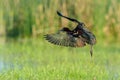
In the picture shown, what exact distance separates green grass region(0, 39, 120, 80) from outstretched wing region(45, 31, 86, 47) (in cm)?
49

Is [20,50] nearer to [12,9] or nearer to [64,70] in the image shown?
[12,9]

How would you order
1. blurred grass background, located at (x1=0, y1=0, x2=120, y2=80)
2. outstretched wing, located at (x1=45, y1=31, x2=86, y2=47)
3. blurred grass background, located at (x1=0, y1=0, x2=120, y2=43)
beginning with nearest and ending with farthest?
outstretched wing, located at (x1=45, y1=31, x2=86, y2=47)
blurred grass background, located at (x1=0, y1=0, x2=120, y2=80)
blurred grass background, located at (x1=0, y1=0, x2=120, y2=43)

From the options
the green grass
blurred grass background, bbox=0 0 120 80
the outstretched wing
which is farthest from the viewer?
blurred grass background, bbox=0 0 120 80

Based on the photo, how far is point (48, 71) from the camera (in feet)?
20.0

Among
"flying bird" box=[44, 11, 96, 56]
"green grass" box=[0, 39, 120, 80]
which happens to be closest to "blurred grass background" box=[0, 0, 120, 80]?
"green grass" box=[0, 39, 120, 80]

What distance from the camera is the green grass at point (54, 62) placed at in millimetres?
5973

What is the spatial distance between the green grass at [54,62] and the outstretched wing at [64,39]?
493 millimetres

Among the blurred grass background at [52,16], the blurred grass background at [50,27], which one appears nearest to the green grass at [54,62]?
the blurred grass background at [50,27]

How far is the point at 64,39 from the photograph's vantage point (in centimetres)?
557

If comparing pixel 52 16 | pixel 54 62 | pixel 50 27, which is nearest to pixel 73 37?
pixel 54 62

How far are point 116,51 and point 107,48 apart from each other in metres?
0.52

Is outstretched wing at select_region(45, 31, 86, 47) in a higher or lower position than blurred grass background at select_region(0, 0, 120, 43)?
higher

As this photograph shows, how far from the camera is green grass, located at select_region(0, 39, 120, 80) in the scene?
19.6ft

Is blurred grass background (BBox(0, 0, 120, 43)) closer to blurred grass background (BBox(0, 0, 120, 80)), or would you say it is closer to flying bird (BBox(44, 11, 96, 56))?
blurred grass background (BBox(0, 0, 120, 80))
